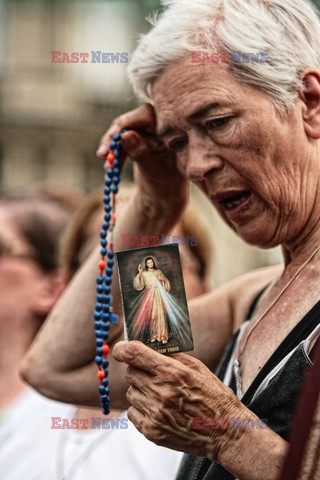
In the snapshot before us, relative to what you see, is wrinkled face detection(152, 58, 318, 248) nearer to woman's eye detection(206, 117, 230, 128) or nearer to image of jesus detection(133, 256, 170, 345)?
woman's eye detection(206, 117, 230, 128)

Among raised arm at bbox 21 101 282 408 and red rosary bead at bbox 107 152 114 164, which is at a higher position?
red rosary bead at bbox 107 152 114 164

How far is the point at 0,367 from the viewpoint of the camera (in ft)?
12.9

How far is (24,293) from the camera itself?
3.83 meters

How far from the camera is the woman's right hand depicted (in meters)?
2.48

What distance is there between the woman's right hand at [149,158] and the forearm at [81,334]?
0.04m

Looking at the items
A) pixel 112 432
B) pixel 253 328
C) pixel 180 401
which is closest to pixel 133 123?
pixel 253 328

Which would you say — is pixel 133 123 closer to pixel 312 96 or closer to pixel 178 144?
pixel 178 144

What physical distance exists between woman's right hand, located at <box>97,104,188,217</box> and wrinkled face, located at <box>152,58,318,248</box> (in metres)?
0.36

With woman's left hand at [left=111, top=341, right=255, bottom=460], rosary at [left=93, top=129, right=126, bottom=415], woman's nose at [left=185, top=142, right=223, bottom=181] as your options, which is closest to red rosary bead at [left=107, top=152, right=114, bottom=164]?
rosary at [left=93, top=129, right=126, bottom=415]

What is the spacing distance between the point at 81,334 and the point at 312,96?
114 centimetres

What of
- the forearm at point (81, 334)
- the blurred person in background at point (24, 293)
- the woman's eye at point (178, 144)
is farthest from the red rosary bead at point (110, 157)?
the blurred person in background at point (24, 293)

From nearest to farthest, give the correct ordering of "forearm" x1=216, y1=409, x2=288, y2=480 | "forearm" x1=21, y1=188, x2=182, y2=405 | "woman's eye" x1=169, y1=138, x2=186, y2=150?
"forearm" x1=216, y1=409, x2=288, y2=480
"woman's eye" x1=169, y1=138, x2=186, y2=150
"forearm" x1=21, y1=188, x2=182, y2=405

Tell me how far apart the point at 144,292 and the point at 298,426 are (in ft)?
1.81

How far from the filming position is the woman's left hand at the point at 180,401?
1.68 metres
